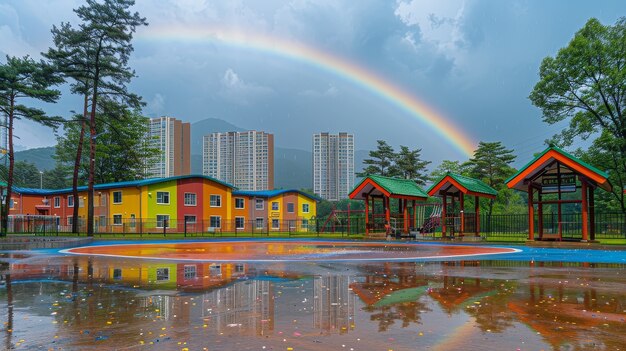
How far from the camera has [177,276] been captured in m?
12.6

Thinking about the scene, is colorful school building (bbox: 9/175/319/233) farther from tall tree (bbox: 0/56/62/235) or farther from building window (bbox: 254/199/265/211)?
tall tree (bbox: 0/56/62/235)

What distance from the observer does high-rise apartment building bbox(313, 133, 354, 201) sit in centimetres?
13375

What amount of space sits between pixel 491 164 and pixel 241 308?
5063 cm

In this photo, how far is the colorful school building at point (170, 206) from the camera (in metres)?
48.8

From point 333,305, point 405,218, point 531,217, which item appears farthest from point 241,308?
point 405,218

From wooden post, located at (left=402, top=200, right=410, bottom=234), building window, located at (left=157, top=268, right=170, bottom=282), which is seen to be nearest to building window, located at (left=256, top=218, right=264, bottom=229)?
wooden post, located at (left=402, top=200, right=410, bottom=234)

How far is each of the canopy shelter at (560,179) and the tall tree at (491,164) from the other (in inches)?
950

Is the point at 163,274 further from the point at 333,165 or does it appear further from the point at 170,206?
the point at 333,165

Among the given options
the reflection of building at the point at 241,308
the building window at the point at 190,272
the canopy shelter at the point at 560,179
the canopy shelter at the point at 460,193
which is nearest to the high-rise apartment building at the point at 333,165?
the canopy shelter at the point at 460,193

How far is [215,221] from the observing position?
5412 cm

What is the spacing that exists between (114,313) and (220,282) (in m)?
3.81

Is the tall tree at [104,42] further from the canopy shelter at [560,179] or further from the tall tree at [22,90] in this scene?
the canopy shelter at [560,179]

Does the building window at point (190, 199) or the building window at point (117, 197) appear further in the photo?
the building window at point (190, 199)

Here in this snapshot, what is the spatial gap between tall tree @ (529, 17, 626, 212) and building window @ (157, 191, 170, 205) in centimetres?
3632
